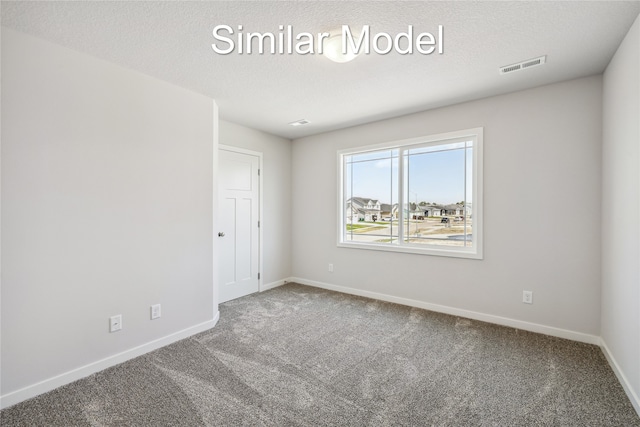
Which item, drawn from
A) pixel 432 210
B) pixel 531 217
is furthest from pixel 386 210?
pixel 531 217

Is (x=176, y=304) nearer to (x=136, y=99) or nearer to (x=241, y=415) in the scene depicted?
(x=241, y=415)

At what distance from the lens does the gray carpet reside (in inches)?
70.1

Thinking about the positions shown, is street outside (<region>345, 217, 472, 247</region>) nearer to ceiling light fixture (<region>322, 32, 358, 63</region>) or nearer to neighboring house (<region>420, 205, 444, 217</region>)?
neighboring house (<region>420, 205, 444, 217</region>)

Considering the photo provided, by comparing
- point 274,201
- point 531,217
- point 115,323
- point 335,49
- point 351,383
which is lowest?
point 351,383

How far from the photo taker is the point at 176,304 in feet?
9.34

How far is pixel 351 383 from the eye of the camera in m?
2.13

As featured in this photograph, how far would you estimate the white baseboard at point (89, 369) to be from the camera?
1911 mm

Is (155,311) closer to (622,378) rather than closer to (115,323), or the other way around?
(115,323)

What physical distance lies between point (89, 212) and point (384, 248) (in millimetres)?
3201

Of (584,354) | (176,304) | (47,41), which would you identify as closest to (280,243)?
(176,304)

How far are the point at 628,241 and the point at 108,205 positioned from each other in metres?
3.80

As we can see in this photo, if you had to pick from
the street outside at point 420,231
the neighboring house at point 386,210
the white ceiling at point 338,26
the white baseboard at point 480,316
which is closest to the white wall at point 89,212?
the white ceiling at point 338,26

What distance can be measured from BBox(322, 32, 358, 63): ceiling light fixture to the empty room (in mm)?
18

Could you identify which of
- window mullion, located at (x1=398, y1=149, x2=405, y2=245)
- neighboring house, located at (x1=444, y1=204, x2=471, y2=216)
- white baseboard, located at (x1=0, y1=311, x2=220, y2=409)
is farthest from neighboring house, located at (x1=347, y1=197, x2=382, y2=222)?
white baseboard, located at (x1=0, y1=311, x2=220, y2=409)
